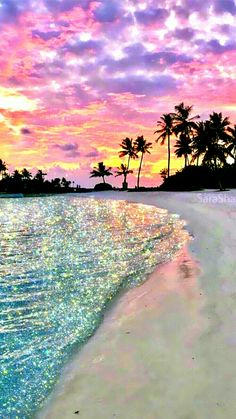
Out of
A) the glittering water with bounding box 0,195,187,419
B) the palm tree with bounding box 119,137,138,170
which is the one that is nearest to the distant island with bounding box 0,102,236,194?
the palm tree with bounding box 119,137,138,170

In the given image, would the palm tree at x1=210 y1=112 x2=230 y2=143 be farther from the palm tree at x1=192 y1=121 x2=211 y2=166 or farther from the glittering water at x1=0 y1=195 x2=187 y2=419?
the glittering water at x1=0 y1=195 x2=187 y2=419

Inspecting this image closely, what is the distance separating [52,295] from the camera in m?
8.98

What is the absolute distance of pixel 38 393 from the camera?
456cm

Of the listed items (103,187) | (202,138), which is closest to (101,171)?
(103,187)

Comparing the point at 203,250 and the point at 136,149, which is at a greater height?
the point at 136,149

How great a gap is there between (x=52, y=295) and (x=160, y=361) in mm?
4443

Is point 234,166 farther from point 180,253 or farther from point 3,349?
point 3,349

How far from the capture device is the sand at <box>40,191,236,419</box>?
402 centimetres

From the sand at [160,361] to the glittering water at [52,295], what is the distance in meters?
0.33

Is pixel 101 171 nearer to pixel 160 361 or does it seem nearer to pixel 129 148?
pixel 129 148

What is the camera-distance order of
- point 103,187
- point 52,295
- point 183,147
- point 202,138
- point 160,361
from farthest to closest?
point 103,187 → point 183,147 → point 202,138 → point 52,295 → point 160,361

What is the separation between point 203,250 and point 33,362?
904 cm

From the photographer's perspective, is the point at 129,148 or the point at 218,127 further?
the point at 129,148

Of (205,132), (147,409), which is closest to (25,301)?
(147,409)
